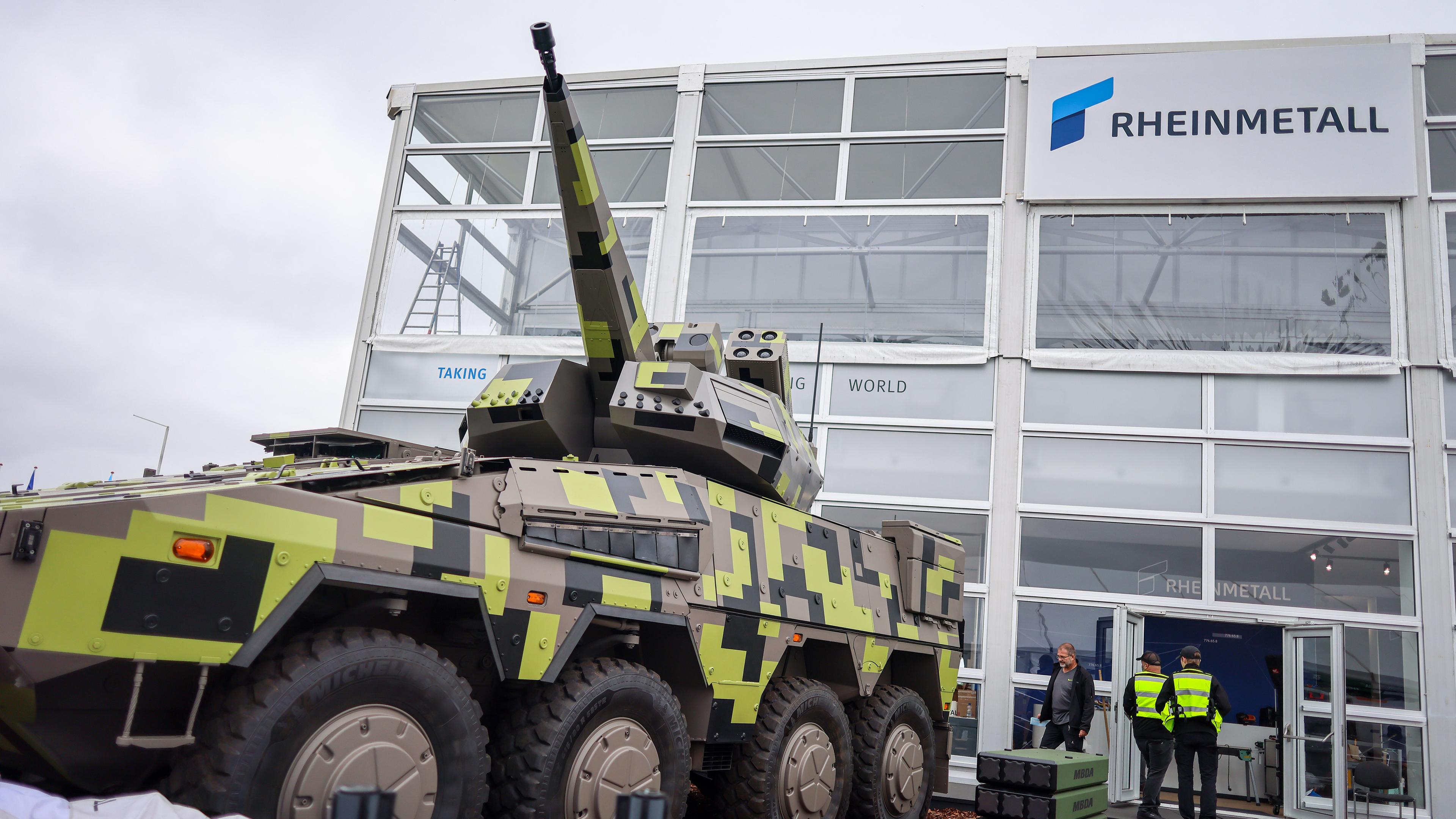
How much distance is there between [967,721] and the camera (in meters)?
13.8

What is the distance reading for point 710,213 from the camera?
53.7 feet

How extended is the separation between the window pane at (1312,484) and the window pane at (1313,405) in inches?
11.3

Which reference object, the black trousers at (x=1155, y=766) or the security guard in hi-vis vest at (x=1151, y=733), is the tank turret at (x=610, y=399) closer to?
the security guard in hi-vis vest at (x=1151, y=733)

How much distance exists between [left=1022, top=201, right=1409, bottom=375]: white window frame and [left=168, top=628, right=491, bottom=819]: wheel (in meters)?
11.5

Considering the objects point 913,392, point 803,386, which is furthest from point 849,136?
point 913,392

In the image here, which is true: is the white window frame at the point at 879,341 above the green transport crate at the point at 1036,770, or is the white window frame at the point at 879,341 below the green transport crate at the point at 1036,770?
above

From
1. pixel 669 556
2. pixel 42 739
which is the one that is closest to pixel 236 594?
pixel 42 739

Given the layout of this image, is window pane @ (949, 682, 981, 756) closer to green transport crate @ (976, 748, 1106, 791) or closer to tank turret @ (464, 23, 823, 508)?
green transport crate @ (976, 748, 1106, 791)

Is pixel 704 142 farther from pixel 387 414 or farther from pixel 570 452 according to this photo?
pixel 570 452

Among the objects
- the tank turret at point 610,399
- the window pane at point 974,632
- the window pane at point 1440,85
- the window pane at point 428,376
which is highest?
the window pane at point 1440,85

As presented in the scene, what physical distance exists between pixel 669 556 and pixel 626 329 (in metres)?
1.80

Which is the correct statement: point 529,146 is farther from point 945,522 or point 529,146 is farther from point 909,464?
point 945,522

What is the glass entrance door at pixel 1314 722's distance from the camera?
12.1 metres

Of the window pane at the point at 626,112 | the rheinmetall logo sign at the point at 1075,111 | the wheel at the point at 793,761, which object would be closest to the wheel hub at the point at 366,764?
the wheel at the point at 793,761
